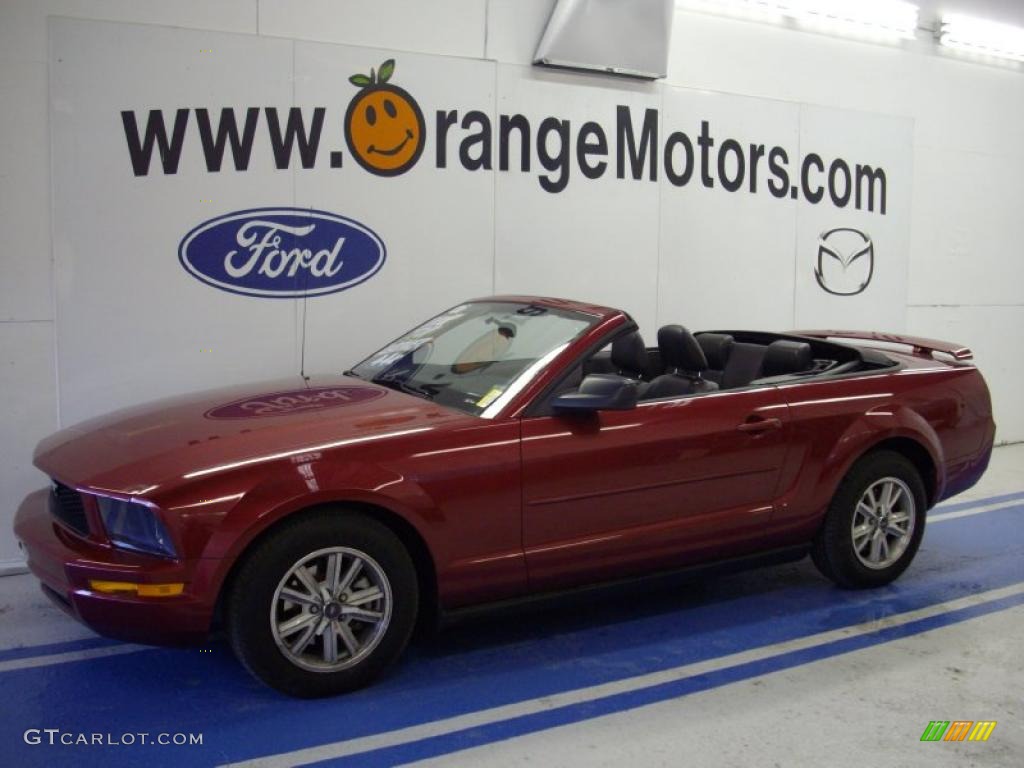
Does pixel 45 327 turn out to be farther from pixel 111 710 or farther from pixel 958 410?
pixel 958 410

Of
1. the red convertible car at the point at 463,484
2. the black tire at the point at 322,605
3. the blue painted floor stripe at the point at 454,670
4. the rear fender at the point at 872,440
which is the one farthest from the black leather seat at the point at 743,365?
the black tire at the point at 322,605

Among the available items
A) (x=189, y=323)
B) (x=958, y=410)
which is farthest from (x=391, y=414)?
(x=958, y=410)

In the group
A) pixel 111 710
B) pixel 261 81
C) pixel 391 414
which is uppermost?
pixel 261 81

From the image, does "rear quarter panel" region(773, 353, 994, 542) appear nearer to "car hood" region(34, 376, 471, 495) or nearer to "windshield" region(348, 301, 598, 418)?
"windshield" region(348, 301, 598, 418)

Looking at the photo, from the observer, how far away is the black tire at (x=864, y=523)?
4.92m

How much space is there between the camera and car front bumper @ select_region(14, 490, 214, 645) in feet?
11.3

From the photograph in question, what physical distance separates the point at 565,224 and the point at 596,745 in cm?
395

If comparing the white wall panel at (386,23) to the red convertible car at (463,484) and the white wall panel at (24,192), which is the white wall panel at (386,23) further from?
the red convertible car at (463,484)

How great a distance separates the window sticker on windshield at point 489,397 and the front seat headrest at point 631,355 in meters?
1.19

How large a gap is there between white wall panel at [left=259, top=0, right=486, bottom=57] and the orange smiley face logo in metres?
0.21

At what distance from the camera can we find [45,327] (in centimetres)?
530

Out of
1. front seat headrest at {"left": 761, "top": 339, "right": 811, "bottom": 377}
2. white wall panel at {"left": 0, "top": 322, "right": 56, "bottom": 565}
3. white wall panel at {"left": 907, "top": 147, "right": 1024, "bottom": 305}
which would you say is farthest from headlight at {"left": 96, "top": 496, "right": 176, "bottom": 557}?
white wall panel at {"left": 907, "top": 147, "right": 1024, "bottom": 305}

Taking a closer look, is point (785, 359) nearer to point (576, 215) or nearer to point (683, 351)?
point (683, 351)

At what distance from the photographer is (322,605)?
12.0ft
